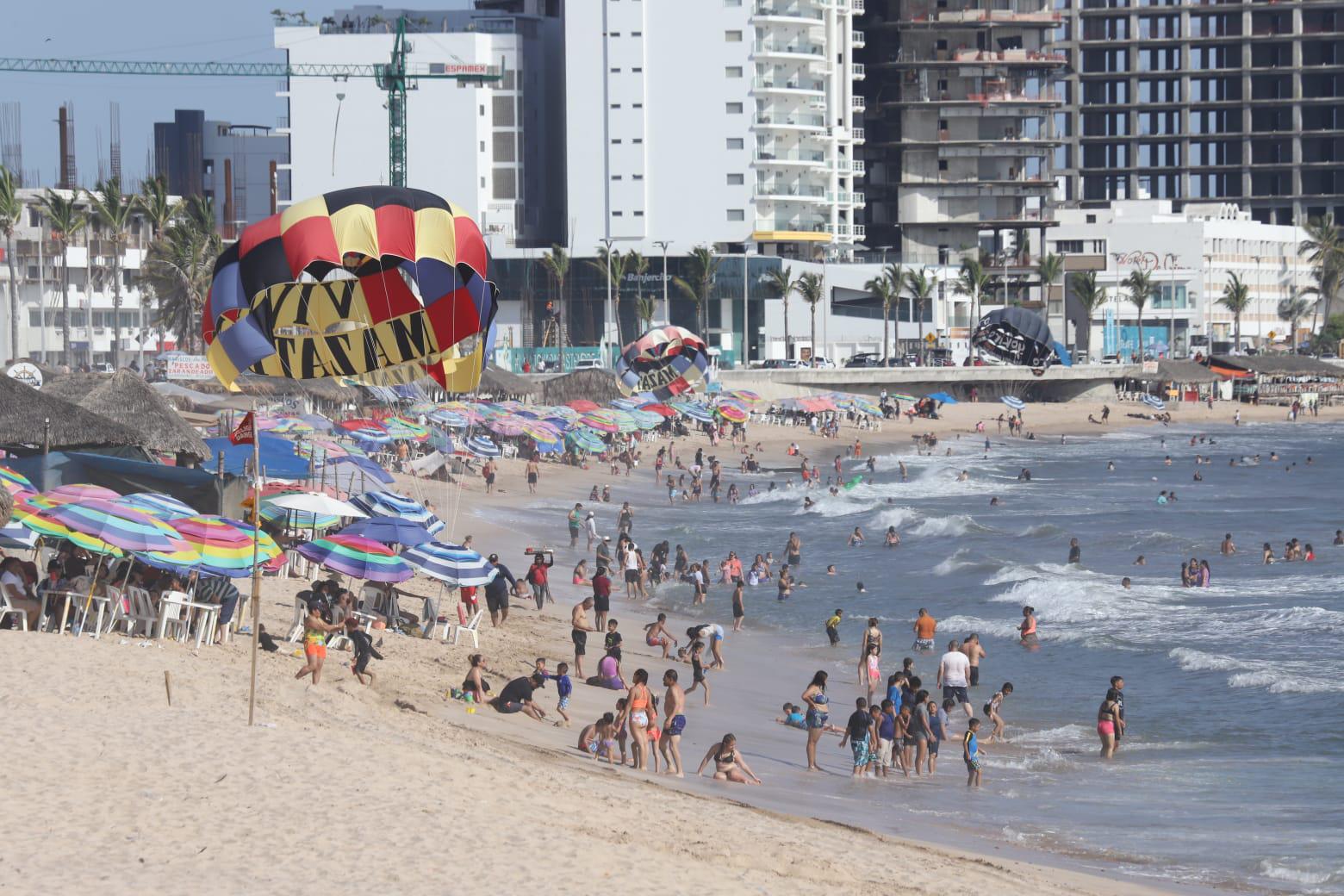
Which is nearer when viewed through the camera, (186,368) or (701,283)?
(186,368)

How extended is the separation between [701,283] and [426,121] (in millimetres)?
18103

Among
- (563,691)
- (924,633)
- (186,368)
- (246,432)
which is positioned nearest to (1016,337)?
(186,368)

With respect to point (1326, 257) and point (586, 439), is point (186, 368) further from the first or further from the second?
point (1326, 257)

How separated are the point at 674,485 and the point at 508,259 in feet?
154

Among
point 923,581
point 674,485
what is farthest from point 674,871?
point 674,485

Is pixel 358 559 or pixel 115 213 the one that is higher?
pixel 115 213

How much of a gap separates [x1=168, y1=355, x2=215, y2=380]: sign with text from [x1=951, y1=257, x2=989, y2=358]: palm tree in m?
53.4

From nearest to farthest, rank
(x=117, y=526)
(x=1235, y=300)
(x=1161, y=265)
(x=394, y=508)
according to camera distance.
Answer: (x=117, y=526) → (x=394, y=508) → (x=1235, y=300) → (x=1161, y=265)

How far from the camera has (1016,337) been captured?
7875cm

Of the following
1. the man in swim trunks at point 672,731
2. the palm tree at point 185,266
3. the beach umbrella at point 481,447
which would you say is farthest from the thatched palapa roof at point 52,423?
the palm tree at point 185,266

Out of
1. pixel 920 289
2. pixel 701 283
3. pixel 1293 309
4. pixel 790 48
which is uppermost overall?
pixel 790 48

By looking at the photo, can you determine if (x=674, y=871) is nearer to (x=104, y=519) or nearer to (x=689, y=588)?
(x=104, y=519)

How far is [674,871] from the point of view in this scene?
11992 mm

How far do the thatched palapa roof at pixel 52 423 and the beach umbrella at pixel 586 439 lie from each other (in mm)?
25656
